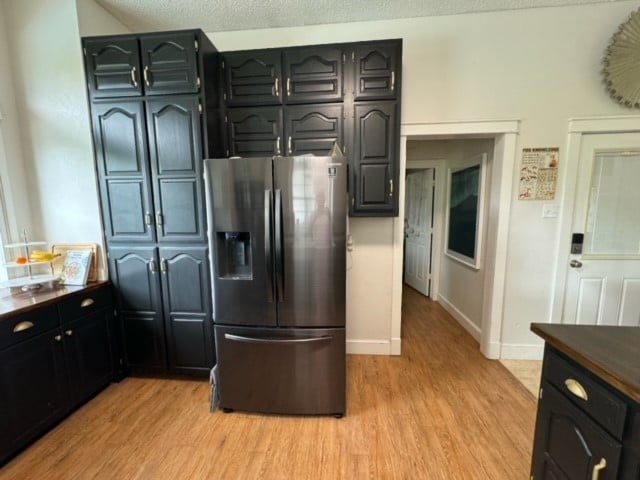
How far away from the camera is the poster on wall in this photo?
7.94 feet

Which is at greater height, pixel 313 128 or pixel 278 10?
pixel 278 10

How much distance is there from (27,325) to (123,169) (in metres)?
1.19

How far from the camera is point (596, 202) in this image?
2467 mm

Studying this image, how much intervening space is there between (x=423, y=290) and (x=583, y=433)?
352 centimetres

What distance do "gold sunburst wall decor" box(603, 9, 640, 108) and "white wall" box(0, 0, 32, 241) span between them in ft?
15.3

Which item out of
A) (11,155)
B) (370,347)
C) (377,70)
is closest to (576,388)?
(370,347)

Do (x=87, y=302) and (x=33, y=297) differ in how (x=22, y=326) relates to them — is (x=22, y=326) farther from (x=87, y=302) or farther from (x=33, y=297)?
(x=87, y=302)

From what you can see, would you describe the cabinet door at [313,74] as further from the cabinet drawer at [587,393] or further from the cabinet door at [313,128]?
the cabinet drawer at [587,393]

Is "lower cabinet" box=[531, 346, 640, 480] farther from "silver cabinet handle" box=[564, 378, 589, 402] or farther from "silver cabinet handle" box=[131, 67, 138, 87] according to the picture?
"silver cabinet handle" box=[131, 67, 138, 87]

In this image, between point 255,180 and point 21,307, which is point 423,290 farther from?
point 21,307

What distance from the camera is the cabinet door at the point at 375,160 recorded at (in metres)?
2.18

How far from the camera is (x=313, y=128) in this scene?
7.32ft

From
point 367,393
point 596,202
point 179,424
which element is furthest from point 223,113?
point 596,202

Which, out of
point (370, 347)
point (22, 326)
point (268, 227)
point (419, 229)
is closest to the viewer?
point (22, 326)
